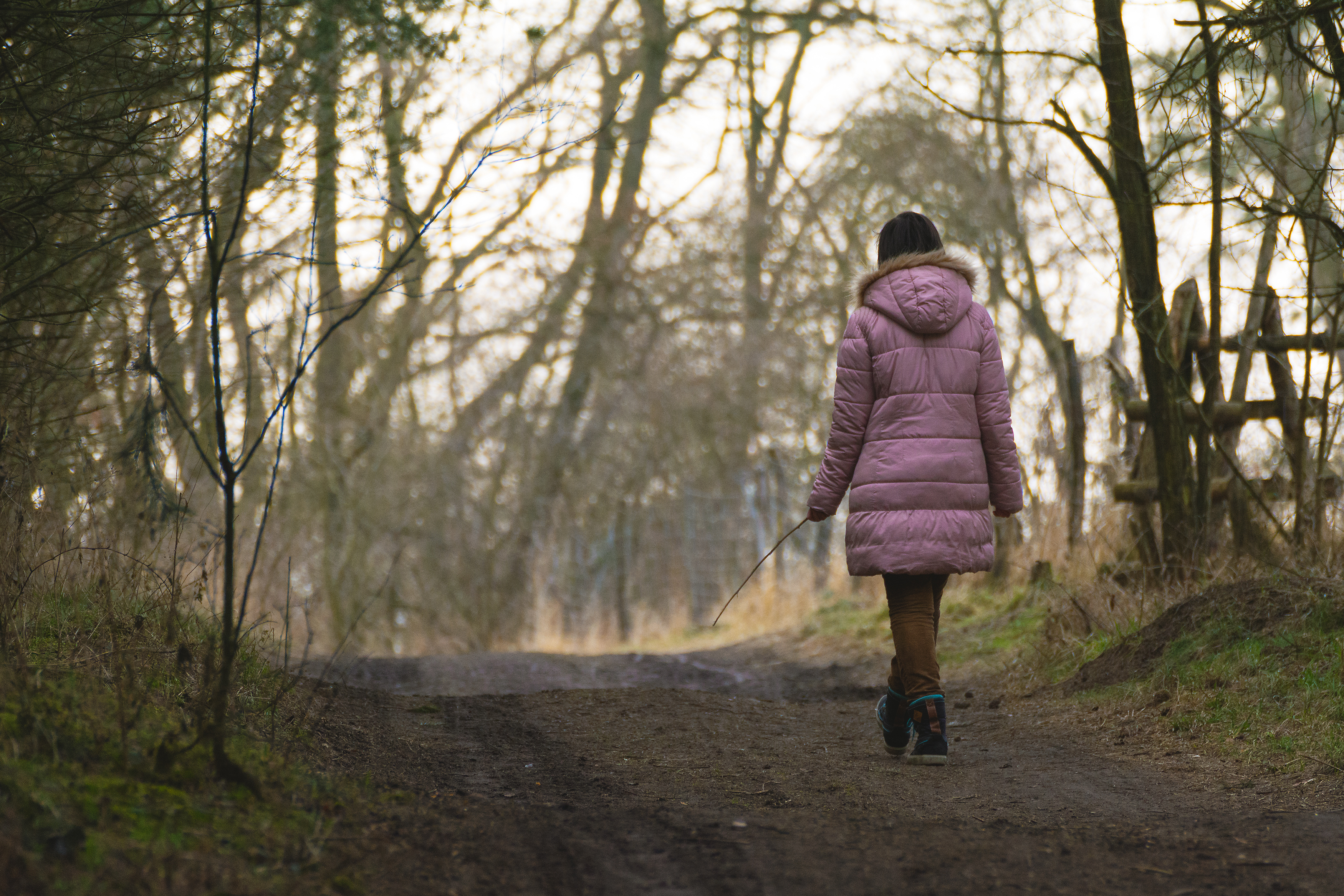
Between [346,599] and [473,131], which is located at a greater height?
[473,131]

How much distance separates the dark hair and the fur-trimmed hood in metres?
0.03

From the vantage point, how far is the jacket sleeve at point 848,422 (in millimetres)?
4234

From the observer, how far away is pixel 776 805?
3330 millimetres

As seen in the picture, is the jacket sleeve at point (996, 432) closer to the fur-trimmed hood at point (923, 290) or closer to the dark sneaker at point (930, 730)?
the fur-trimmed hood at point (923, 290)

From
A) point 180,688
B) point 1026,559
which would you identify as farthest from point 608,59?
point 180,688

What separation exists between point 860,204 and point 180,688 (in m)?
13.5

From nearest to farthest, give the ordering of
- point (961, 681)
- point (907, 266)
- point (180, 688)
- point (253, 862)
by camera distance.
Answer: point (253, 862), point (180, 688), point (907, 266), point (961, 681)

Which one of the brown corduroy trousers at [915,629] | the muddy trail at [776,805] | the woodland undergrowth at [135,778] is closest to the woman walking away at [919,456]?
the brown corduroy trousers at [915,629]

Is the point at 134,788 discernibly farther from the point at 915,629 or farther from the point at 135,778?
the point at 915,629

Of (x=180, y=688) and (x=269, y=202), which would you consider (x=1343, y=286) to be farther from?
(x=269, y=202)

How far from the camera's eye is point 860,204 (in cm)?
1573

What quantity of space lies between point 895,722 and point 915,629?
44 cm

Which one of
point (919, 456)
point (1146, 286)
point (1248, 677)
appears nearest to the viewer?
point (919, 456)

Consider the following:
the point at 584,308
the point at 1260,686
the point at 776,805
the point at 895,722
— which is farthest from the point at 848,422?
the point at 584,308
